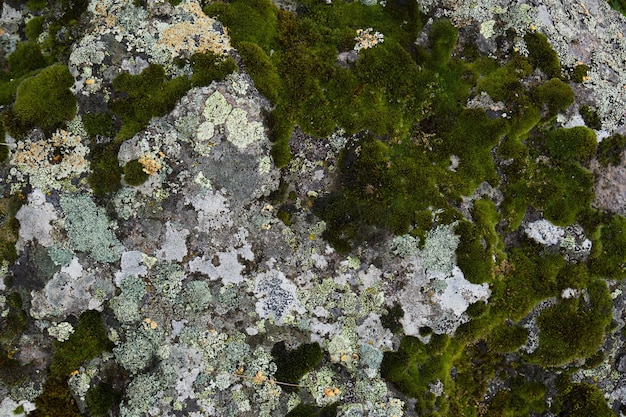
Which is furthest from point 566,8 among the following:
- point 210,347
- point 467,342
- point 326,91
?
point 210,347

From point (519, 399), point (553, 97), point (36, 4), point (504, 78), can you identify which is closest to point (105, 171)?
point (36, 4)

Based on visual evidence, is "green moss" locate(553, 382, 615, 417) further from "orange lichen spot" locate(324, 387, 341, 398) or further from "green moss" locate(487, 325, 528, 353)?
"orange lichen spot" locate(324, 387, 341, 398)

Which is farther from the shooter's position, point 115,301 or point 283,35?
point 283,35

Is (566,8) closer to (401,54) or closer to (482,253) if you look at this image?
(401,54)

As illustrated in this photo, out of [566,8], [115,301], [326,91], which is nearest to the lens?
[115,301]

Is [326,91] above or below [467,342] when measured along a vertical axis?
above

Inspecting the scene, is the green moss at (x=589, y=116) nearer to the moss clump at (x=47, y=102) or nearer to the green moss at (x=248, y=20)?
the green moss at (x=248, y=20)

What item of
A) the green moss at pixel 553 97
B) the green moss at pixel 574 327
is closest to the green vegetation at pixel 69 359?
the green moss at pixel 574 327
